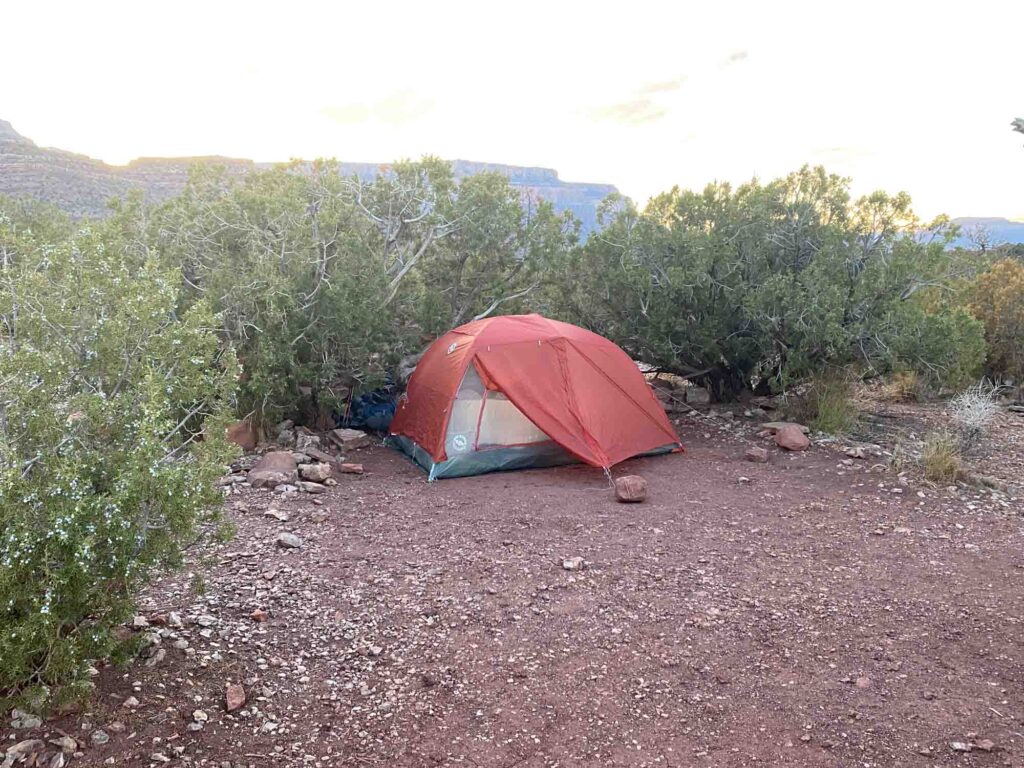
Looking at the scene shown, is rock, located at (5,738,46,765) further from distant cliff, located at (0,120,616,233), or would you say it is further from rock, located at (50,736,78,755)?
distant cliff, located at (0,120,616,233)

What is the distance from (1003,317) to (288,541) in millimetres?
12507

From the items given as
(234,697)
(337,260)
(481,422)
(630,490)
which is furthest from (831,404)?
(234,697)

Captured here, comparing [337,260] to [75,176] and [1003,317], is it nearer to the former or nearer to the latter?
[1003,317]

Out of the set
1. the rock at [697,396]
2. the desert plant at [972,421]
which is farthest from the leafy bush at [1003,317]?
the rock at [697,396]

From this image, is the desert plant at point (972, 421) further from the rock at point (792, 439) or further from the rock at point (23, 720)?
the rock at point (23, 720)

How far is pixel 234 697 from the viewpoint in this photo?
3.56m

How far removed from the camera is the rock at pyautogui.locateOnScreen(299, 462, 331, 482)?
7469 millimetres

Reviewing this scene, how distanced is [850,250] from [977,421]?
9.12 ft

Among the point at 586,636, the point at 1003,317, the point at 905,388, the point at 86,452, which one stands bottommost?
the point at 586,636

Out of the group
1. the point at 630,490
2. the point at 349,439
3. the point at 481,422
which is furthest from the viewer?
the point at 349,439

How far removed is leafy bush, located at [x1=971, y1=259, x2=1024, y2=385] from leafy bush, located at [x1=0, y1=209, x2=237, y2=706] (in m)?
13.0

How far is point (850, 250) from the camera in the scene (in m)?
9.53

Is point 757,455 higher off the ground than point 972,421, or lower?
lower

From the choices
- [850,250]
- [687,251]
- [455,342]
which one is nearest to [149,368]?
[455,342]
